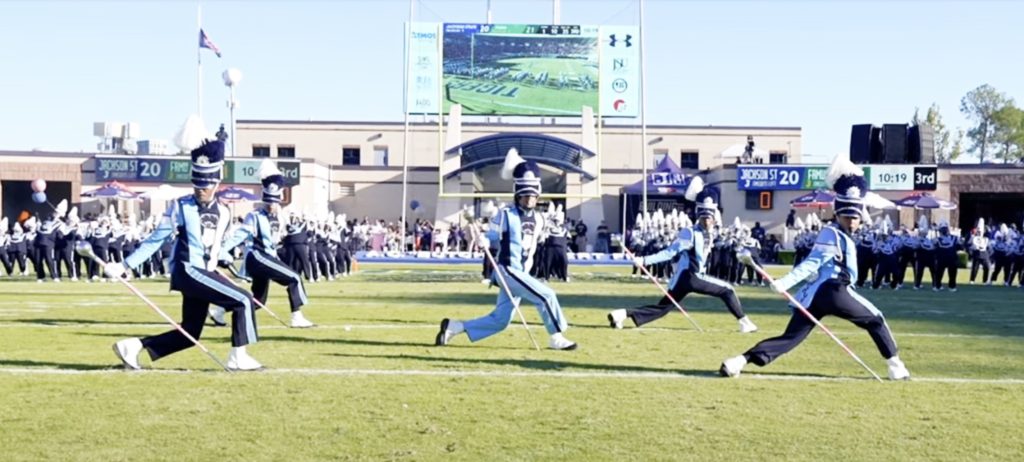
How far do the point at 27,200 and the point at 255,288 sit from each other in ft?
167

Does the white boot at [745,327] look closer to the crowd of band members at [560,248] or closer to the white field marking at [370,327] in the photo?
the white field marking at [370,327]

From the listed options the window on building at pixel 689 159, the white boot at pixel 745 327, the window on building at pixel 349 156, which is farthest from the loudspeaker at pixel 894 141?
the white boot at pixel 745 327

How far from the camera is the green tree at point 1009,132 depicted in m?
95.8

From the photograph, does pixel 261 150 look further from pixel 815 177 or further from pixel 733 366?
pixel 733 366

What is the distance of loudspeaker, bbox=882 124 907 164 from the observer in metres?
48.5

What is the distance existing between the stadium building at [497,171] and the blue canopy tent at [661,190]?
75 mm

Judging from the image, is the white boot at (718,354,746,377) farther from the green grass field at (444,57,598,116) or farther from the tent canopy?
the tent canopy

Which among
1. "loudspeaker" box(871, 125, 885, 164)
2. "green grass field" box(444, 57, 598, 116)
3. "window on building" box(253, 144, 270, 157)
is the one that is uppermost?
"green grass field" box(444, 57, 598, 116)

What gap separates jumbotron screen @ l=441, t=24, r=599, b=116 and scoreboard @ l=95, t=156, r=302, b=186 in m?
9.93

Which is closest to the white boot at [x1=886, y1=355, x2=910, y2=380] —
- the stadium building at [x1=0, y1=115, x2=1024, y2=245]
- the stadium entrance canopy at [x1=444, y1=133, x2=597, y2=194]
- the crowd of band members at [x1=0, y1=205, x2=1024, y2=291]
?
the crowd of band members at [x1=0, y1=205, x2=1024, y2=291]

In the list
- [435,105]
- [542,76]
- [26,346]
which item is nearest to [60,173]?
[435,105]

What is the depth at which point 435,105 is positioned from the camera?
176 ft

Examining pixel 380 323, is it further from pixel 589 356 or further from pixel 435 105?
pixel 435 105

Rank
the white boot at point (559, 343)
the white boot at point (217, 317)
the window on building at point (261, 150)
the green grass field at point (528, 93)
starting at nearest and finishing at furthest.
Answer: the white boot at point (559, 343) < the white boot at point (217, 317) < the green grass field at point (528, 93) < the window on building at point (261, 150)
